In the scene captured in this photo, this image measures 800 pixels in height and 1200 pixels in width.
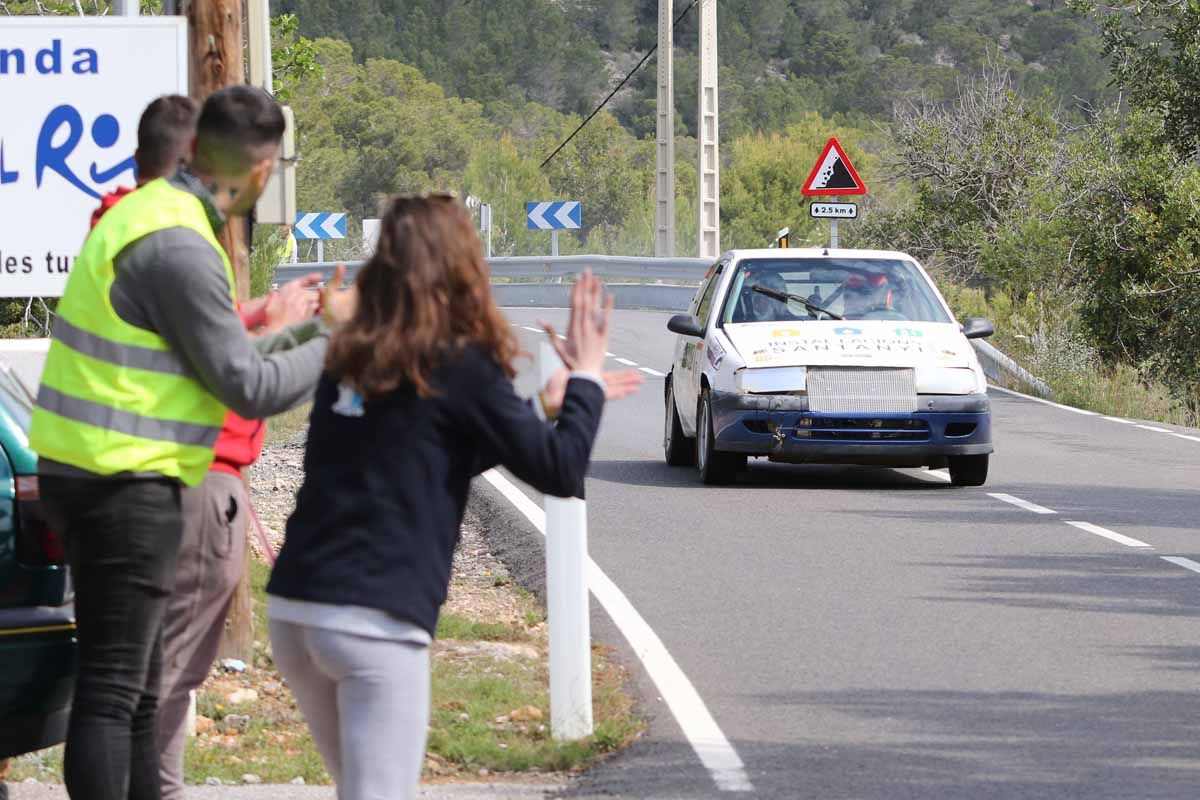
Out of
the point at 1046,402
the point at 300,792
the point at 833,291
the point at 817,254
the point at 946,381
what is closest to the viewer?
the point at 300,792

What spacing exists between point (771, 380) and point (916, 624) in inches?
177

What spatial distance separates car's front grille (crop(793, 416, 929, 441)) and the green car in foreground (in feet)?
28.0

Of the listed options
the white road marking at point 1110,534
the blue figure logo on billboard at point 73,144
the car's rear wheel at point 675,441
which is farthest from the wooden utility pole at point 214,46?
the car's rear wheel at point 675,441

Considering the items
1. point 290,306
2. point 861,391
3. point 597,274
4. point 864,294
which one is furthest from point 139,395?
point 597,274

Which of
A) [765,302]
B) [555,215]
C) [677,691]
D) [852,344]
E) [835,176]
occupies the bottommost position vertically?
[677,691]

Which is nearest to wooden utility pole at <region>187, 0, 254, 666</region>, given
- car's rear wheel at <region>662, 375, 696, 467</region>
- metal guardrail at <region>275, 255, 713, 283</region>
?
car's rear wheel at <region>662, 375, 696, 467</region>

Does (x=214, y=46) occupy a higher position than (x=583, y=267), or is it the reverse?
(x=214, y=46)

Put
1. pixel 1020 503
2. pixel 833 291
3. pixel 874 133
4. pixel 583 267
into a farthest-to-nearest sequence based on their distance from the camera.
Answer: pixel 874 133 → pixel 583 267 → pixel 833 291 → pixel 1020 503

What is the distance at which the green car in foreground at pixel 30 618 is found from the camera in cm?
516

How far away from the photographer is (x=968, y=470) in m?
14.1

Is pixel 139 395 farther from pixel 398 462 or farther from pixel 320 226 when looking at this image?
pixel 320 226

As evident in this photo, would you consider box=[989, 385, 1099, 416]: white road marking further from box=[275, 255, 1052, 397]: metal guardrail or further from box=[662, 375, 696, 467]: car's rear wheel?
box=[275, 255, 1052, 397]: metal guardrail

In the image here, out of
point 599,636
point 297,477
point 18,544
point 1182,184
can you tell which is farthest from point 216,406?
point 1182,184

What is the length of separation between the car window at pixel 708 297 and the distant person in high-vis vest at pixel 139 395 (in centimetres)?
1020
